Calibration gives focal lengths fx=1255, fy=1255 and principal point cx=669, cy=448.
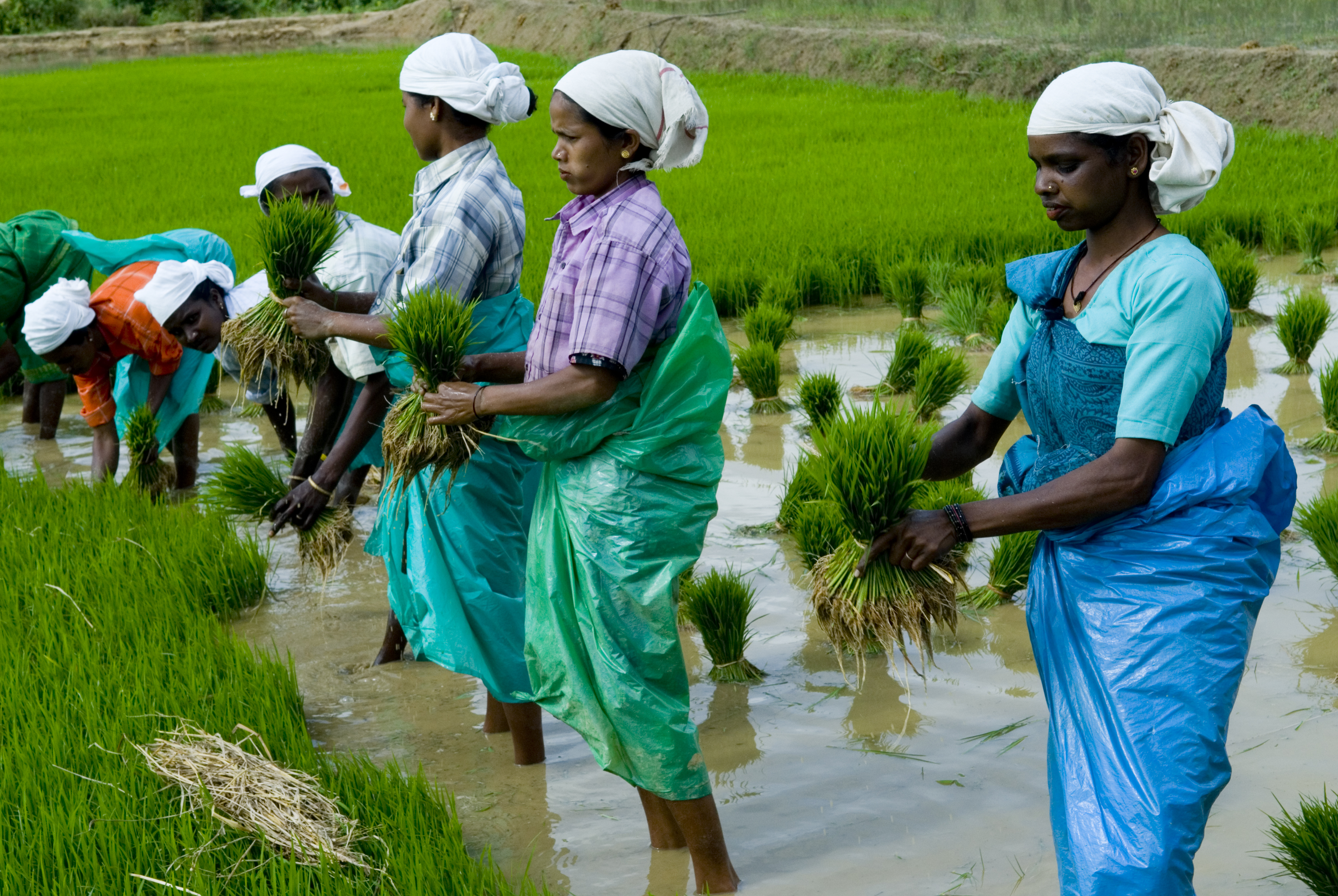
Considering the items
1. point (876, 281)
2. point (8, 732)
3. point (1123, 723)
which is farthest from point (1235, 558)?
point (876, 281)

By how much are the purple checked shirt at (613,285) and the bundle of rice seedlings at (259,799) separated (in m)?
0.96

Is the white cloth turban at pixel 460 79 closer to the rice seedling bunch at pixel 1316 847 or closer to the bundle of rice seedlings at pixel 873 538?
the bundle of rice seedlings at pixel 873 538

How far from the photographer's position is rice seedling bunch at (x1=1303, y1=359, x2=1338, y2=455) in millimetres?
4633

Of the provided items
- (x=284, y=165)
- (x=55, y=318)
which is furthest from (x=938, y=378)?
(x=55, y=318)

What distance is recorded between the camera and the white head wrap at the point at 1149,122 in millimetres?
1852

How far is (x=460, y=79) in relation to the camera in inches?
109

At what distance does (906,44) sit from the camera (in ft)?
51.8

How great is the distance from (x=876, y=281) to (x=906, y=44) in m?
9.33

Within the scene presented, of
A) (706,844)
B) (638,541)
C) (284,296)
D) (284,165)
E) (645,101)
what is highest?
(645,101)

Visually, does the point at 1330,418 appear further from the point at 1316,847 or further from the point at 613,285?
the point at 613,285

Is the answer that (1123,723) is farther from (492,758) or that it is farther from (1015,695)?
(492,758)

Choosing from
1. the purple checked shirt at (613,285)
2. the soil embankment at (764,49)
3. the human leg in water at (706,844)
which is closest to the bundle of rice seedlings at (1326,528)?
the human leg in water at (706,844)

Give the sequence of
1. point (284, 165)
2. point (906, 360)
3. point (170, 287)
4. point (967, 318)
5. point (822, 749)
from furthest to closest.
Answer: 1. point (967, 318)
2. point (906, 360)
3. point (170, 287)
4. point (284, 165)
5. point (822, 749)

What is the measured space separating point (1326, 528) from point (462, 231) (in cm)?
249
